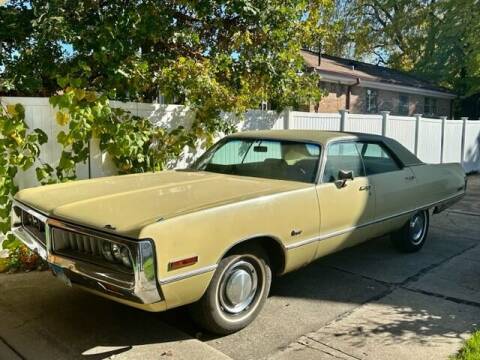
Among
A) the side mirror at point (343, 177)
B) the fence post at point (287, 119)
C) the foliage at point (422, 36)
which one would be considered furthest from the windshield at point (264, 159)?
the foliage at point (422, 36)

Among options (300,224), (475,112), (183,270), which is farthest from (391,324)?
(475,112)

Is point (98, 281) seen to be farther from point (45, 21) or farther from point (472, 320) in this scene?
point (45, 21)

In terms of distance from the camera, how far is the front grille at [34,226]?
3.69 metres

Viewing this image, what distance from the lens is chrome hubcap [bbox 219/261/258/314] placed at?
141 inches

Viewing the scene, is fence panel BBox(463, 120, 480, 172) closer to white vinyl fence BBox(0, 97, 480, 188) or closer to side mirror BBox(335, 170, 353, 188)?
white vinyl fence BBox(0, 97, 480, 188)

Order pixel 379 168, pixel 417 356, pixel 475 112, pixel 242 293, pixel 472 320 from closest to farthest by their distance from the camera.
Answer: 1. pixel 417 356
2. pixel 242 293
3. pixel 472 320
4. pixel 379 168
5. pixel 475 112

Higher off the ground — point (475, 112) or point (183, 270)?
point (475, 112)

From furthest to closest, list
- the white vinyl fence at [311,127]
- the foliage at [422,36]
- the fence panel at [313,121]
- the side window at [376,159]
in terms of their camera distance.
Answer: the foliage at [422,36] → the fence panel at [313,121] → the white vinyl fence at [311,127] → the side window at [376,159]

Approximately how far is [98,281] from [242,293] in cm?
114

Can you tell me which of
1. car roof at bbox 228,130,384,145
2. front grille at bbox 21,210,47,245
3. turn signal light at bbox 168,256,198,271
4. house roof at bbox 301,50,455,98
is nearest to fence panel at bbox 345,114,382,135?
car roof at bbox 228,130,384,145

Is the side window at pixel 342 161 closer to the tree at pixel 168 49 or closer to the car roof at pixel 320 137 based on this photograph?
the car roof at pixel 320 137

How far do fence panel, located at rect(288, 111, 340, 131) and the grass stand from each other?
5.54 meters

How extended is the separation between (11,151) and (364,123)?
25.0 feet

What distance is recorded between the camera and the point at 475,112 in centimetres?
2602
